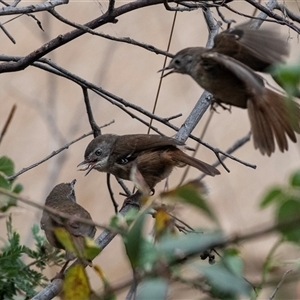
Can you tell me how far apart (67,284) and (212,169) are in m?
1.65

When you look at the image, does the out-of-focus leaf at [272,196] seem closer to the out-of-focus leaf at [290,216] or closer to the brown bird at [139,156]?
the out-of-focus leaf at [290,216]

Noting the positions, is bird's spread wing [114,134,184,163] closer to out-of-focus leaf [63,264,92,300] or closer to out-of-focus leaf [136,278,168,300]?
out-of-focus leaf [63,264,92,300]

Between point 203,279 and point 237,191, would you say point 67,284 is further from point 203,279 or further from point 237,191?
point 237,191

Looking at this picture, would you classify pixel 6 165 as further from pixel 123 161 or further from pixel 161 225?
pixel 123 161

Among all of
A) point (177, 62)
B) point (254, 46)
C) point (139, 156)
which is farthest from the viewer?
point (139, 156)

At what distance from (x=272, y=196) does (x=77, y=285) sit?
29 cm

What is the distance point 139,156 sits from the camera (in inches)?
112

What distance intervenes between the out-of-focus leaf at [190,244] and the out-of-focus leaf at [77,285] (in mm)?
227

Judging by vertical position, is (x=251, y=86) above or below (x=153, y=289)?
above

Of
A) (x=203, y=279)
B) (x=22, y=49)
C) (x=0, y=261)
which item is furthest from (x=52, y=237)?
(x=22, y=49)

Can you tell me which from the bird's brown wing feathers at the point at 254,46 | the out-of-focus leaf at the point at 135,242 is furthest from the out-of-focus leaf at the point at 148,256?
the bird's brown wing feathers at the point at 254,46

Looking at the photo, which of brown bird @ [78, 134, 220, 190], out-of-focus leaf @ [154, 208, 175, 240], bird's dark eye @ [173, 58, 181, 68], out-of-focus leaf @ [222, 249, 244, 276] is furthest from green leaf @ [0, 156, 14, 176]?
brown bird @ [78, 134, 220, 190]

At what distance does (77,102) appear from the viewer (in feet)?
17.6

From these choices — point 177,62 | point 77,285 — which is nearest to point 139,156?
point 177,62
